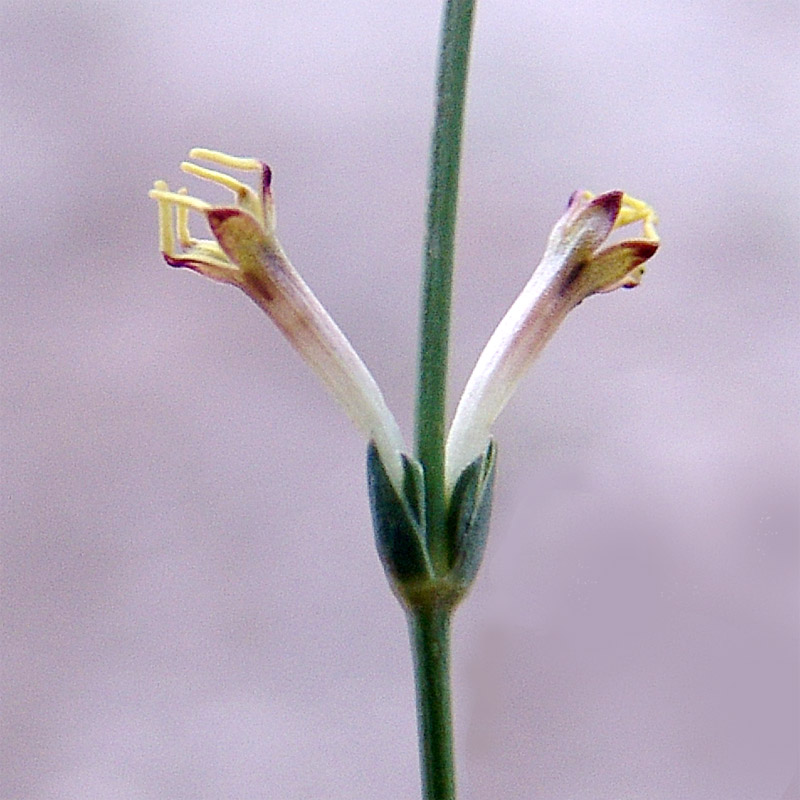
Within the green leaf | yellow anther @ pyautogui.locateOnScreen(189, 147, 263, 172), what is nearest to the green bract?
the green leaf

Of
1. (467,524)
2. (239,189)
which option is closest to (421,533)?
(467,524)

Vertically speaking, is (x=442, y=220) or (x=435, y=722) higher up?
(x=442, y=220)

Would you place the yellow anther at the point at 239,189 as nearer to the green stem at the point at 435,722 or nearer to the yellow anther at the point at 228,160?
the yellow anther at the point at 228,160

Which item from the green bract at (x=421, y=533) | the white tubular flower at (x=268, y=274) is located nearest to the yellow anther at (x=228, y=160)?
the white tubular flower at (x=268, y=274)

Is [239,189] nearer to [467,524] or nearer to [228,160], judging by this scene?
[228,160]

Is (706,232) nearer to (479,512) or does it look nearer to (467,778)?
(467,778)
